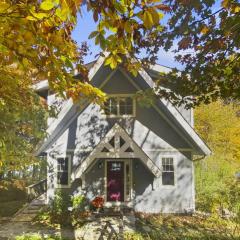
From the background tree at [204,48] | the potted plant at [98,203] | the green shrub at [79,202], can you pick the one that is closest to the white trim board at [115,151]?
the green shrub at [79,202]

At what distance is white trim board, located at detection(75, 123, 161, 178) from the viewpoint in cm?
1764

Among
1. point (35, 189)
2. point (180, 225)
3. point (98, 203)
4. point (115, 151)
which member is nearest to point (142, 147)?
point (115, 151)

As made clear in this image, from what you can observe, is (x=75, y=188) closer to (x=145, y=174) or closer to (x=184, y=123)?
(x=145, y=174)

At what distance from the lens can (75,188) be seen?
19.1 meters

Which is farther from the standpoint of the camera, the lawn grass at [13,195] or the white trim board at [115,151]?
the lawn grass at [13,195]

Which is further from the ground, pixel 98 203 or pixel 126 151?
Answer: pixel 126 151

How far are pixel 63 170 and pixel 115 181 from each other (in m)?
2.74

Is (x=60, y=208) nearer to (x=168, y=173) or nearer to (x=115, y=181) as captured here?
(x=115, y=181)

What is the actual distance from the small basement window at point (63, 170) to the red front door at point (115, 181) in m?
2.11

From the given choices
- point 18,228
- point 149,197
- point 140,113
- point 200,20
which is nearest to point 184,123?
point 140,113

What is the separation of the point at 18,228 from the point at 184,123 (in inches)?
348

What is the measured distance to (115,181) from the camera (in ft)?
63.4

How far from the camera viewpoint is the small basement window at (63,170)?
19.3m

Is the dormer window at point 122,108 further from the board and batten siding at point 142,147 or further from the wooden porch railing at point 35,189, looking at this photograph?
the wooden porch railing at point 35,189
